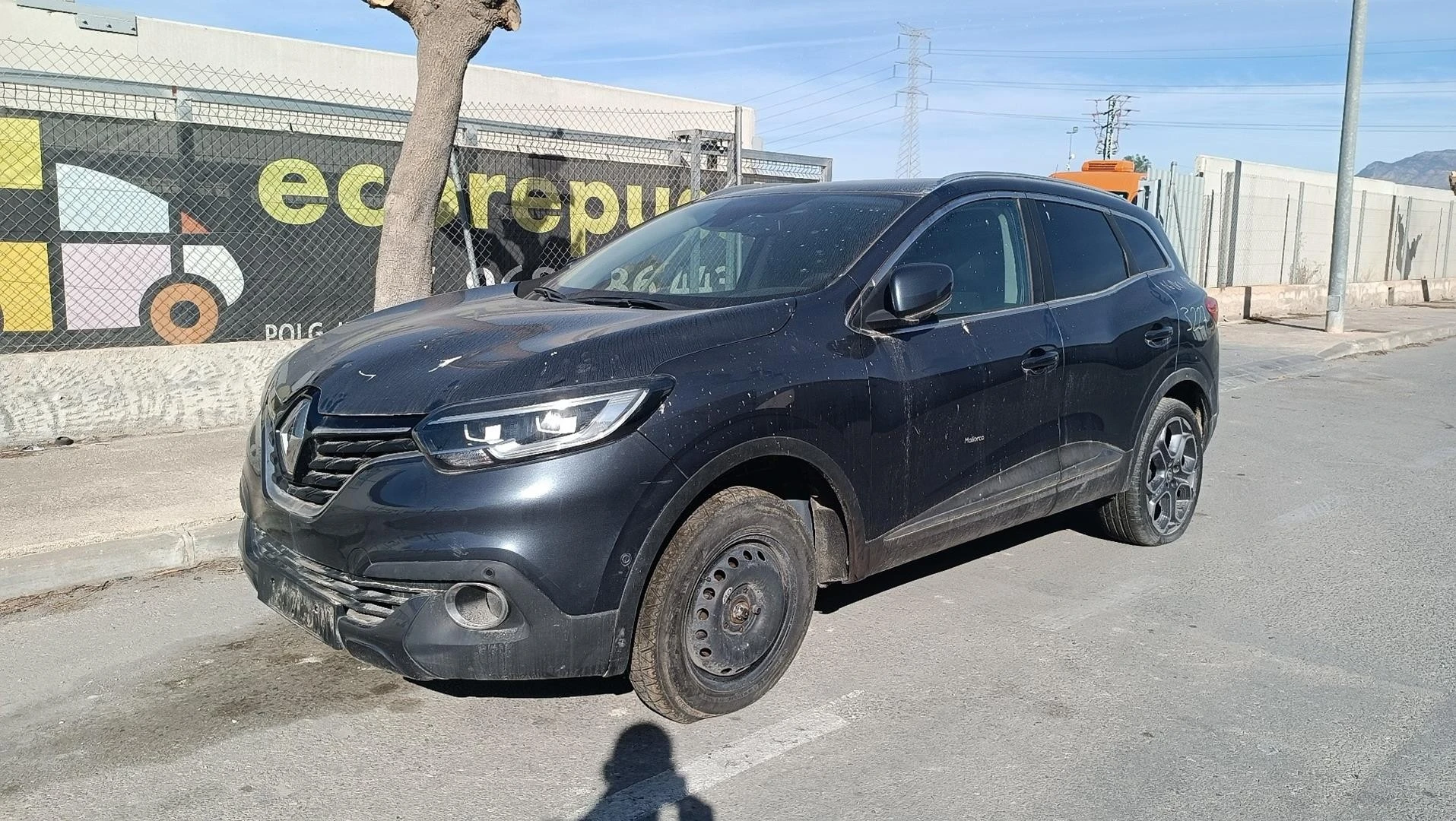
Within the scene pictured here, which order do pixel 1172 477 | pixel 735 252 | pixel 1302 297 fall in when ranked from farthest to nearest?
pixel 1302 297 < pixel 1172 477 < pixel 735 252

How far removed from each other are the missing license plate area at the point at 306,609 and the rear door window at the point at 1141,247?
4.03 meters

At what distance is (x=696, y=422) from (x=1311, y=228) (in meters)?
23.8

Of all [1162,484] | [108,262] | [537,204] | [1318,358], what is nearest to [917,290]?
[1162,484]

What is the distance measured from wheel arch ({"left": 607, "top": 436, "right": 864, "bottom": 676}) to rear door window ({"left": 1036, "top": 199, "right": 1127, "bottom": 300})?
1.64m

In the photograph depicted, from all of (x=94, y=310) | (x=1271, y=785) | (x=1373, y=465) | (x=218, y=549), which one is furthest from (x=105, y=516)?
(x=1373, y=465)

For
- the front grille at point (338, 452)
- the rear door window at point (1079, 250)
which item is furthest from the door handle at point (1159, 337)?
the front grille at point (338, 452)

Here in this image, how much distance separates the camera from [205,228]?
8.06 metres

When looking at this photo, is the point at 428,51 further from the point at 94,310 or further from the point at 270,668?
the point at 270,668

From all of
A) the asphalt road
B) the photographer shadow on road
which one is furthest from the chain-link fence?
the photographer shadow on road

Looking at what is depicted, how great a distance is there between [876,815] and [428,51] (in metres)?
5.89

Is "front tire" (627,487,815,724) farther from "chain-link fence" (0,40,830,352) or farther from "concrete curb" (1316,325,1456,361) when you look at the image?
"concrete curb" (1316,325,1456,361)

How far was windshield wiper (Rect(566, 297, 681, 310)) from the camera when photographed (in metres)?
4.08

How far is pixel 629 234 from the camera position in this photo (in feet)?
17.3

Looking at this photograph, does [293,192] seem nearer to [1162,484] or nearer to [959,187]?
[959,187]
